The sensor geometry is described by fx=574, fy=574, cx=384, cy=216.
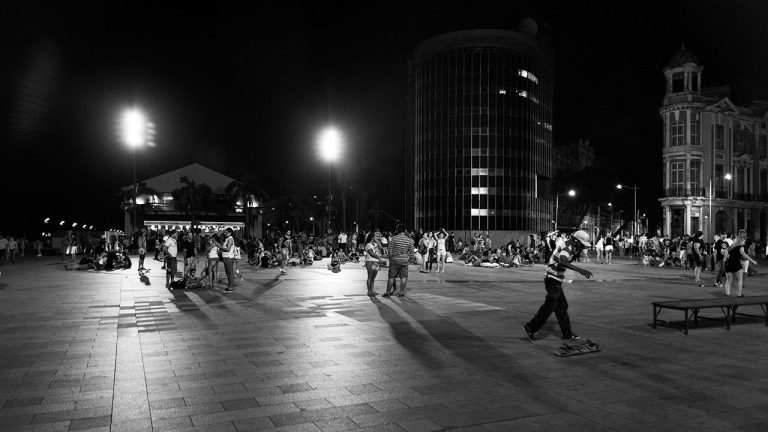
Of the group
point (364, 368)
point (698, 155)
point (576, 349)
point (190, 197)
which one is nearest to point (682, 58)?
point (698, 155)

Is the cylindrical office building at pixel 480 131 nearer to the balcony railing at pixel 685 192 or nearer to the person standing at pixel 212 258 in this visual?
the balcony railing at pixel 685 192

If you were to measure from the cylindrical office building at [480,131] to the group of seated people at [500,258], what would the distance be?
39357 mm

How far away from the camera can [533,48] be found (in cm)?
7275

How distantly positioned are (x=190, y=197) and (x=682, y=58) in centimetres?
5297

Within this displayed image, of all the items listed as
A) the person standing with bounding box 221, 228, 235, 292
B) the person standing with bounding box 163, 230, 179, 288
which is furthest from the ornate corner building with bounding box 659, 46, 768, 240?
the person standing with bounding box 163, 230, 179, 288

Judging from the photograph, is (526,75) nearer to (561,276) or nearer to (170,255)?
(170,255)

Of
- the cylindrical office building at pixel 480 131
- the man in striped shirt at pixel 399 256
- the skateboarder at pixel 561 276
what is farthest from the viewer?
the cylindrical office building at pixel 480 131

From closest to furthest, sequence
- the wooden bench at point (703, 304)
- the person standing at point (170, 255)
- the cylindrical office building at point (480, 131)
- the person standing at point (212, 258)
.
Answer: the wooden bench at point (703, 304)
the person standing at point (212, 258)
the person standing at point (170, 255)
the cylindrical office building at point (480, 131)

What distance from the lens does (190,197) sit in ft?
216

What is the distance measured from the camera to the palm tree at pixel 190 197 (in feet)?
216

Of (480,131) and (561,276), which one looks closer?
(561,276)

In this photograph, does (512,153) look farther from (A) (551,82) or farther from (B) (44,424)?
(B) (44,424)

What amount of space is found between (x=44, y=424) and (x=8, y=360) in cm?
299

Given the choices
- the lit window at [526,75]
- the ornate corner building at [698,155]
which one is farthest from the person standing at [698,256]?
the lit window at [526,75]
